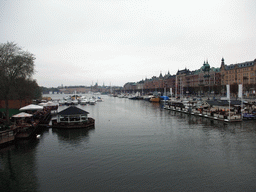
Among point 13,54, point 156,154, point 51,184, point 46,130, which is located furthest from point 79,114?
point 51,184

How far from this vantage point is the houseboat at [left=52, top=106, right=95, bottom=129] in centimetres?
3491

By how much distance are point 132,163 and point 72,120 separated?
20637 millimetres

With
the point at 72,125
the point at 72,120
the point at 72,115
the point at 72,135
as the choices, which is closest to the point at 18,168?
the point at 72,135

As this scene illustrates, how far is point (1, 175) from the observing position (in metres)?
17.0

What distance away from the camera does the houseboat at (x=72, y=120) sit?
34.9m

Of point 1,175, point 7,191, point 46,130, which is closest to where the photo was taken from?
point 7,191

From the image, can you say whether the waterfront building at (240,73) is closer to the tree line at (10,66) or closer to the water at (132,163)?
the water at (132,163)

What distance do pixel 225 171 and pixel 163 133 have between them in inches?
587

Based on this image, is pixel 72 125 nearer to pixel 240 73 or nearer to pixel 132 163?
pixel 132 163

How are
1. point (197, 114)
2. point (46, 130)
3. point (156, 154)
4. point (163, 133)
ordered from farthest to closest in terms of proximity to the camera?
1. point (197, 114)
2. point (46, 130)
3. point (163, 133)
4. point (156, 154)

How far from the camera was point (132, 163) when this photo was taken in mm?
19219

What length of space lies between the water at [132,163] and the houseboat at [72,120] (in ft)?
16.1

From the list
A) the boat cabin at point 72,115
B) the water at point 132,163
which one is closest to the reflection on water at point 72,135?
the water at point 132,163

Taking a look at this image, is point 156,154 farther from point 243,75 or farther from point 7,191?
point 243,75
